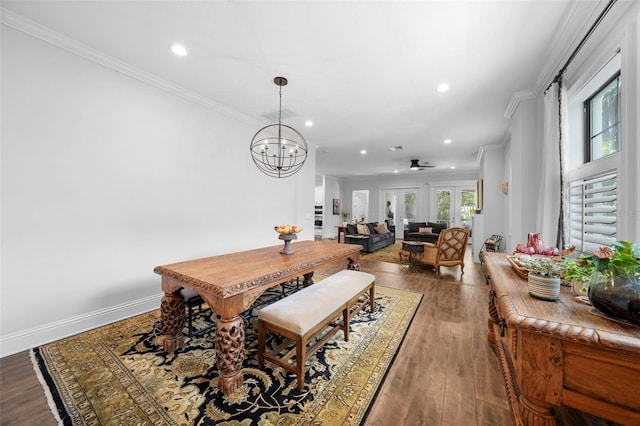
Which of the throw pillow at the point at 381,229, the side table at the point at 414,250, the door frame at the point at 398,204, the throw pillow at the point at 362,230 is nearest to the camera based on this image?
the side table at the point at 414,250

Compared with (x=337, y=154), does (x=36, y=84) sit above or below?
below

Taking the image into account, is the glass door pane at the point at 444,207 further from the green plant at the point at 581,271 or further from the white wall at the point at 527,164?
the green plant at the point at 581,271

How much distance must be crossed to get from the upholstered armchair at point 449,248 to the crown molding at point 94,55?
14.3 ft

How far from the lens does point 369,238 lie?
658cm

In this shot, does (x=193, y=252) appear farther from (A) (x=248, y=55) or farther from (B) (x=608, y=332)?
(B) (x=608, y=332)

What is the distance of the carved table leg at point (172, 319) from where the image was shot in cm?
191

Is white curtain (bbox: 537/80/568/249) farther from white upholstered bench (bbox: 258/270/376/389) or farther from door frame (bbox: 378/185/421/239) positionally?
door frame (bbox: 378/185/421/239)

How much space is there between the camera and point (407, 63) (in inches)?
92.7

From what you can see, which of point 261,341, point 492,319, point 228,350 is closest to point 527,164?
point 492,319

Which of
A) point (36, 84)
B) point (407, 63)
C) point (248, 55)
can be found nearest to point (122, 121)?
point (36, 84)

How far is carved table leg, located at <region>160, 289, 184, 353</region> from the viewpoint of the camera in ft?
6.27

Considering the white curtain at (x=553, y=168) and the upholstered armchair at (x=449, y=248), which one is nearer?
the white curtain at (x=553, y=168)

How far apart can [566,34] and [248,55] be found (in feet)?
9.06

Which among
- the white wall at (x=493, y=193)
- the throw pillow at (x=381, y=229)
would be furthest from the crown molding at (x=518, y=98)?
the throw pillow at (x=381, y=229)
